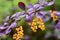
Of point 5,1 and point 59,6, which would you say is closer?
point 59,6

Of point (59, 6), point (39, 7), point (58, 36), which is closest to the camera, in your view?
point (39, 7)

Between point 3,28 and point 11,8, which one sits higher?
point 11,8

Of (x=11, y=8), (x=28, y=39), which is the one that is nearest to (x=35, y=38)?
(x=28, y=39)

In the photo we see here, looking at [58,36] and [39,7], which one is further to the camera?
[58,36]

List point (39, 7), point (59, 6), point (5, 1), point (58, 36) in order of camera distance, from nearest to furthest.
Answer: point (39, 7) < point (58, 36) < point (59, 6) < point (5, 1)

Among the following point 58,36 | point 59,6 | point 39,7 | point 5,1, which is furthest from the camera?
point 5,1

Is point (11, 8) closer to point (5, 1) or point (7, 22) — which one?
point (5, 1)

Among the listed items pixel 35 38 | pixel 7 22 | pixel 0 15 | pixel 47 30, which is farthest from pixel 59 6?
pixel 7 22

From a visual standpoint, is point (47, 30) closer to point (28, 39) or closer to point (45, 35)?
point (45, 35)

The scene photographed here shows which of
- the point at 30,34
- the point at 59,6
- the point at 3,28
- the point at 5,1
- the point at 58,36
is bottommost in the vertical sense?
the point at 3,28
